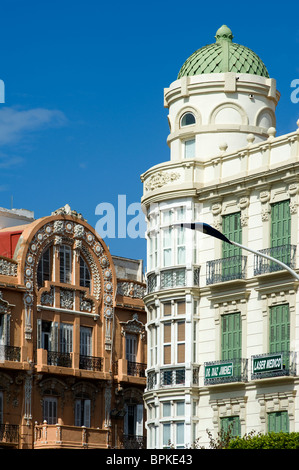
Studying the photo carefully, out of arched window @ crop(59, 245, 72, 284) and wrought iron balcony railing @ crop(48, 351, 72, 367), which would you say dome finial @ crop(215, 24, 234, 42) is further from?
wrought iron balcony railing @ crop(48, 351, 72, 367)

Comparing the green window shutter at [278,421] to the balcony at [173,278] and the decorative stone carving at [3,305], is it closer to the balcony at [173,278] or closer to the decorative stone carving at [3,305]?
the balcony at [173,278]

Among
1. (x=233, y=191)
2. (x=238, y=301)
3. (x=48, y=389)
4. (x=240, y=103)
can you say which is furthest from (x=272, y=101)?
(x=48, y=389)

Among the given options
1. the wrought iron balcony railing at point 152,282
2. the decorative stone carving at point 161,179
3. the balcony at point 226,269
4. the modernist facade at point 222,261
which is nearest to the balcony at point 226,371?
the modernist facade at point 222,261

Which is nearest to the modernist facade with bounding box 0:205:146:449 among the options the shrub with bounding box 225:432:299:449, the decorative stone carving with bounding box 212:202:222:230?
the decorative stone carving with bounding box 212:202:222:230

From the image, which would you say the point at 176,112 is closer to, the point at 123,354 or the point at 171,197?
the point at 171,197

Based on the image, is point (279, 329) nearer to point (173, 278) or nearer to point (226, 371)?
point (226, 371)

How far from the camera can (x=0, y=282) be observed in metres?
56.8

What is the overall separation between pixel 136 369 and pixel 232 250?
56.6ft

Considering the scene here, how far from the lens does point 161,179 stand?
49062 mm

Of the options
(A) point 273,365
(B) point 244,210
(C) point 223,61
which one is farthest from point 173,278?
(C) point 223,61

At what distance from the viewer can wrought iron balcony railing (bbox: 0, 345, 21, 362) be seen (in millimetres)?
56269

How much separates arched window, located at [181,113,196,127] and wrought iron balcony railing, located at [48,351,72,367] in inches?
579

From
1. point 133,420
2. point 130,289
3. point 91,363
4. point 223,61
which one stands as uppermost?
point 223,61

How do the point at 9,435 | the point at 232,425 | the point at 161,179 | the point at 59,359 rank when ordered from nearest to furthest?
the point at 232,425 → the point at 161,179 → the point at 9,435 → the point at 59,359
